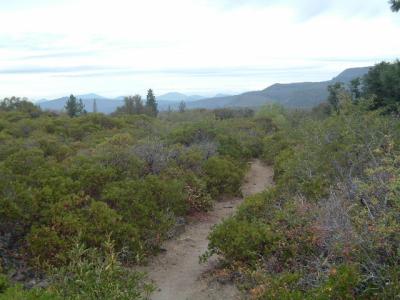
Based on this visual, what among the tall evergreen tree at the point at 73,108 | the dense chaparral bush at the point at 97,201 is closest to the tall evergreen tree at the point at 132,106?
the tall evergreen tree at the point at 73,108

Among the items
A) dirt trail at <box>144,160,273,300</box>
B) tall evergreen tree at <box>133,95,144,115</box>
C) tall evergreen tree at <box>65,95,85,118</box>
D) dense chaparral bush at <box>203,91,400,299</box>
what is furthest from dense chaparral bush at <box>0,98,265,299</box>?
tall evergreen tree at <box>133,95,144,115</box>

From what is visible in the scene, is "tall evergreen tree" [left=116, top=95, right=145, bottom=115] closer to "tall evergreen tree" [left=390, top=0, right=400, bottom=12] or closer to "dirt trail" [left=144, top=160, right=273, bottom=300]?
"tall evergreen tree" [left=390, top=0, right=400, bottom=12]

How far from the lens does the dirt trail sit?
20.4ft

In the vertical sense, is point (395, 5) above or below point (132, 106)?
above

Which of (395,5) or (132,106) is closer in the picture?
(395,5)

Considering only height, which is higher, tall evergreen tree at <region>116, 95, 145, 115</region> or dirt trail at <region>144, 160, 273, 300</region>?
tall evergreen tree at <region>116, 95, 145, 115</region>

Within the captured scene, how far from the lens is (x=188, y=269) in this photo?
720 centimetres

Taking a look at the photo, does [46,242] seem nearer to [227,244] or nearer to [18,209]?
[18,209]

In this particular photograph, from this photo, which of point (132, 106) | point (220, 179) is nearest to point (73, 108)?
point (132, 106)

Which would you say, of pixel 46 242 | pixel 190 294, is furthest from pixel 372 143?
pixel 46 242

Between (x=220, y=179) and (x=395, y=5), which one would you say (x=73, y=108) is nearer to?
(x=220, y=179)

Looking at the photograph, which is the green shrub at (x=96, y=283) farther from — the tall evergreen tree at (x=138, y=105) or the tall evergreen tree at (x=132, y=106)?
the tall evergreen tree at (x=138, y=105)

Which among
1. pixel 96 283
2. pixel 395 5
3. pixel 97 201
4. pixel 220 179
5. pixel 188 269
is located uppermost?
pixel 395 5

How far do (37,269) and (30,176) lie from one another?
2213 millimetres
